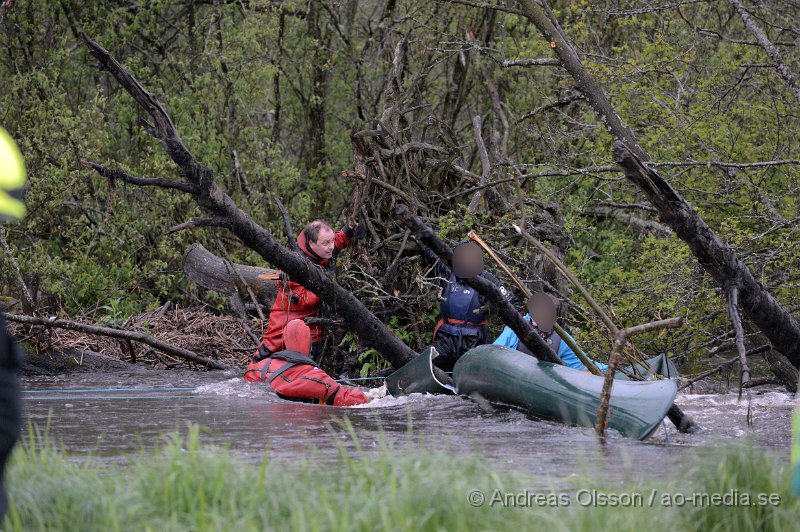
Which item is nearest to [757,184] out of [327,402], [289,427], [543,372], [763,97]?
[763,97]

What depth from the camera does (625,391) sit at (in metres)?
6.29

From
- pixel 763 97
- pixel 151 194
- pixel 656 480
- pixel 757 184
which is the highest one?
pixel 763 97

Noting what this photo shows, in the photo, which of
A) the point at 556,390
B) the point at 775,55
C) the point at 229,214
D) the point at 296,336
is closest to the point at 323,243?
the point at 296,336

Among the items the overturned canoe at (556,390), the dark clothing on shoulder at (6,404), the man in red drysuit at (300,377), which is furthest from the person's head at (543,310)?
the dark clothing on shoulder at (6,404)

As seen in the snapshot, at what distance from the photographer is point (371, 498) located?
128 inches

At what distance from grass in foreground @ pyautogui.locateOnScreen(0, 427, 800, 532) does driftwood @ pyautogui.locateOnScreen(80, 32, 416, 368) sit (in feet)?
9.28

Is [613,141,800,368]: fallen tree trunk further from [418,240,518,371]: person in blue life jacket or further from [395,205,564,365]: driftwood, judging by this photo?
[418,240,518,371]: person in blue life jacket

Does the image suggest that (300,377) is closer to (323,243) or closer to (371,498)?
(323,243)

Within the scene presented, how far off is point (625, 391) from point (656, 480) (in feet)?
7.39

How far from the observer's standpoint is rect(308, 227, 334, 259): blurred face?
825 cm

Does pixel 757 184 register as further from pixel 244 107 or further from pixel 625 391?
pixel 244 107

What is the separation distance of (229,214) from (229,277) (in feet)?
14.4

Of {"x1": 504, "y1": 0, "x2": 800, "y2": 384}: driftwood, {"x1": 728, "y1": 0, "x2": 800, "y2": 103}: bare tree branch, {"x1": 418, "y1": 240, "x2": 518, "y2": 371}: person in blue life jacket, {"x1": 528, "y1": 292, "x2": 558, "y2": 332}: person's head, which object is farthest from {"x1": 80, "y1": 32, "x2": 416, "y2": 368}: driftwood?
{"x1": 728, "y1": 0, "x2": 800, "y2": 103}: bare tree branch

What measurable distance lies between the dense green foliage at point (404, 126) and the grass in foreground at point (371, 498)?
4.37 m
